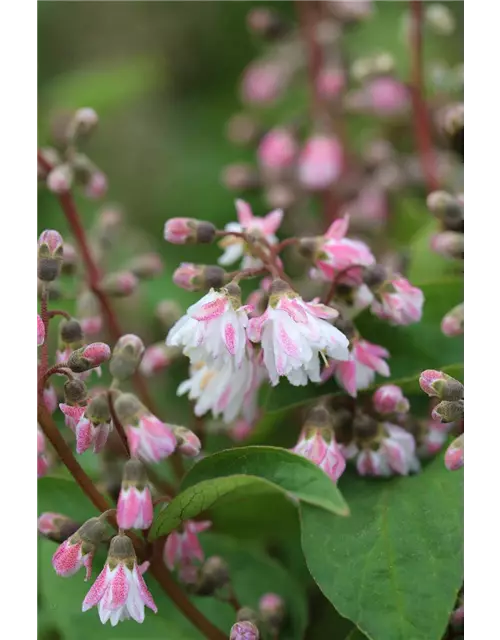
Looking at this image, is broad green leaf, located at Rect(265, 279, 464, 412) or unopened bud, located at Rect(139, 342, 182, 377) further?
unopened bud, located at Rect(139, 342, 182, 377)

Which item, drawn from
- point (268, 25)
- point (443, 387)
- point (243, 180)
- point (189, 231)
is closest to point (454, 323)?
point (443, 387)

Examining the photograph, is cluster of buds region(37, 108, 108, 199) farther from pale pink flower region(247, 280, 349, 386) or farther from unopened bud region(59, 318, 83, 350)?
pale pink flower region(247, 280, 349, 386)

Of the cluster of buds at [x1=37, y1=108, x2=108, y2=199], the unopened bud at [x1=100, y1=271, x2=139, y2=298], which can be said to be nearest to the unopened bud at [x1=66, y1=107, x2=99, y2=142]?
the cluster of buds at [x1=37, y1=108, x2=108, y2=199]

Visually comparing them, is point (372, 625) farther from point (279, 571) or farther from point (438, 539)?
point (279, 571)

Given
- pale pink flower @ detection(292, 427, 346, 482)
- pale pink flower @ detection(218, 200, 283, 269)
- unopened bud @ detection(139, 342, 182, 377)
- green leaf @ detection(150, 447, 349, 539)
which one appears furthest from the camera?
unopened bud @ detection(139, 342, 182, 377)
